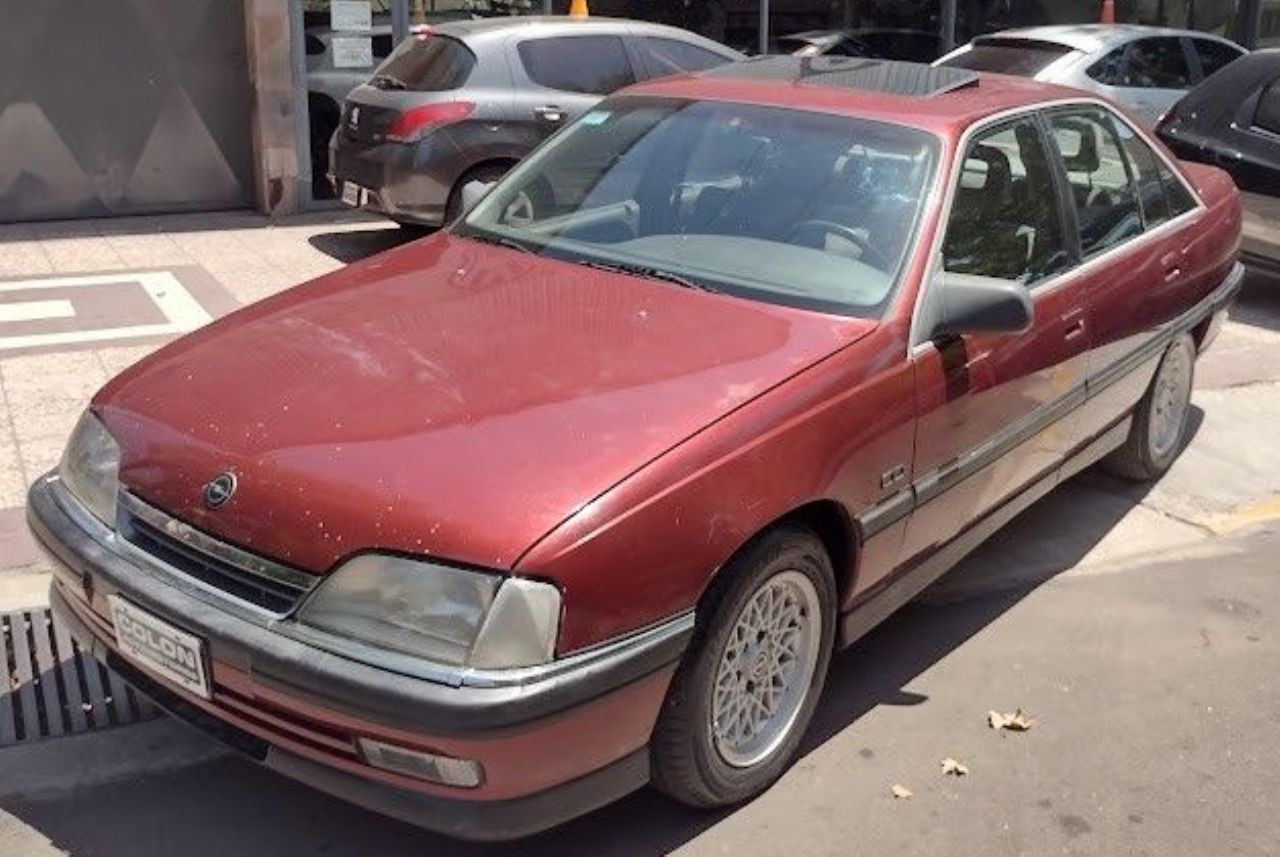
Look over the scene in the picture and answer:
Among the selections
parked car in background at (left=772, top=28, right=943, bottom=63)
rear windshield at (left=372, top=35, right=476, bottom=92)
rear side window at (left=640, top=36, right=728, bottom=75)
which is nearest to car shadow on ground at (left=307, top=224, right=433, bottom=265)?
rear windshield at (left=372, top=35, right=476, bottom=92)

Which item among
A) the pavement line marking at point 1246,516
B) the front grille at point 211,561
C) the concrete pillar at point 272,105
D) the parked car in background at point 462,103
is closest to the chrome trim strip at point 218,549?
the front grille at point 211,561

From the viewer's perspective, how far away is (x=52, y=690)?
362cm

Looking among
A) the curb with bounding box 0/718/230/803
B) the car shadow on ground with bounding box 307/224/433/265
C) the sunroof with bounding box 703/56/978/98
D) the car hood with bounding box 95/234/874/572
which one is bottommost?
the curb with bounding box 0/718/230/803

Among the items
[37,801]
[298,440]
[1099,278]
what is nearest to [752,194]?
[1099,278]

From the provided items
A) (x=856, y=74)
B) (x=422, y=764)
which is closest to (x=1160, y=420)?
(x=856, y=74)

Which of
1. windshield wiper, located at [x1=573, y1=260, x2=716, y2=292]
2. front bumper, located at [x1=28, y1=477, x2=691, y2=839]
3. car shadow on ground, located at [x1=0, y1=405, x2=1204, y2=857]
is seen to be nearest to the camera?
front bumper, located at [x1=28, y1=477, x2=691, y2=839]

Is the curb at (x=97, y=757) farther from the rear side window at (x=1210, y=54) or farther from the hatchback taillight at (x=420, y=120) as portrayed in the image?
the rear side window at (x=1210, y=54)

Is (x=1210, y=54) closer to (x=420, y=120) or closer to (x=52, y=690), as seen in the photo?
(x=420, y=120)

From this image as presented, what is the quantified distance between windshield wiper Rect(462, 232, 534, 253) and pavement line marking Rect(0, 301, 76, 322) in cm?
386

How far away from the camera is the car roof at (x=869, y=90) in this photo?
394 centimetres

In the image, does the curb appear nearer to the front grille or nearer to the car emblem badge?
the front grille

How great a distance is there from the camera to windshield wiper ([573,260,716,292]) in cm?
356

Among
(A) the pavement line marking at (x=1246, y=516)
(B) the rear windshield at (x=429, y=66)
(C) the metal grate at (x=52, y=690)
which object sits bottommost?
(A) the pavement line marking at (x=1246, y=516)

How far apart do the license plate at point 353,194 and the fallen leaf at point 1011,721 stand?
6.11m
